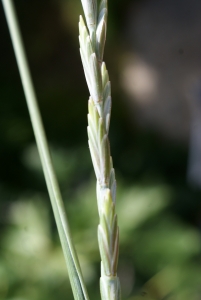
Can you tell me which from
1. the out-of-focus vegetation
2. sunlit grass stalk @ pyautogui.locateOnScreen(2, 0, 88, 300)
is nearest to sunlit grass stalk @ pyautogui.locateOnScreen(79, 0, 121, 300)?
sunlit grass stalk @ pyautogui.locateOnScreen(2, 0, 88, 300)

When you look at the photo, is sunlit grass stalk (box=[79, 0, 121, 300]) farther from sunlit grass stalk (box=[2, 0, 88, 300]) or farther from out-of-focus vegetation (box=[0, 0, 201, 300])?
out-of-focus vegetation (box=[0, 0, 201, 300])

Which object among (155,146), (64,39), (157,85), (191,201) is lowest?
(191,201)

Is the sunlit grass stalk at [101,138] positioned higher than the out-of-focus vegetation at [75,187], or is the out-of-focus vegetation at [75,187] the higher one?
the sunlit grass stalk at [101,138]

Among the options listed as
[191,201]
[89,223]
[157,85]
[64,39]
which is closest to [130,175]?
[191,201]

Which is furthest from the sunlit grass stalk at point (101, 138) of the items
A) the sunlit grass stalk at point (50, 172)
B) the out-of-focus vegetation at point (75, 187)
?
the out-of-focus vegetation at point (75, 187)

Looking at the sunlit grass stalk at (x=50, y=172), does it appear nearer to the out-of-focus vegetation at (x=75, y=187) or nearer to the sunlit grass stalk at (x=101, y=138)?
the sunlit grass stalk at (x=101, y=138)

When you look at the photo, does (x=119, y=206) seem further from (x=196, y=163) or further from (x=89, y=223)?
(x=196, y=163)

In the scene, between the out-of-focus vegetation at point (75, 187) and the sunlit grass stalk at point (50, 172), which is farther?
the out-of-focus vegetation at point (75, 187)
